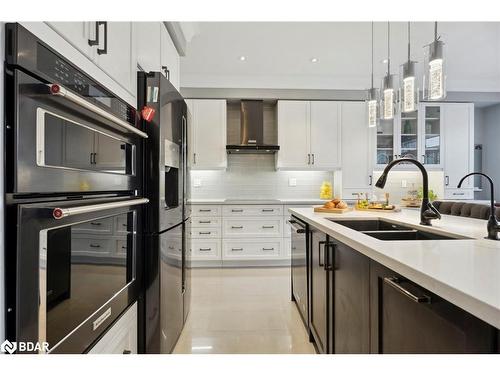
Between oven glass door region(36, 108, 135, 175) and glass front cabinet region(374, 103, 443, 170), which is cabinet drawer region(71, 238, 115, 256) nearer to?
oven glass door region(36, 108, 135, 175)

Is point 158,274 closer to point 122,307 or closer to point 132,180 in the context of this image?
point 122,307

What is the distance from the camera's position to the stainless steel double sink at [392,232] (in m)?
1.49

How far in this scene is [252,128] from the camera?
4262mm

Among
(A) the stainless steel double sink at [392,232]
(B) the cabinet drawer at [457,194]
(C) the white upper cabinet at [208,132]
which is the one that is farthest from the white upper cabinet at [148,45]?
(B) the cabinet drawer at [457,194]

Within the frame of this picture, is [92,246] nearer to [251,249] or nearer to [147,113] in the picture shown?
[147,113]

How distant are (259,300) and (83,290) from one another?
2.14 metres

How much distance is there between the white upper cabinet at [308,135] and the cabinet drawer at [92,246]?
3364 mm

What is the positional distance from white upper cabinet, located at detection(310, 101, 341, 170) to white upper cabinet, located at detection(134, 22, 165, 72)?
278 centimetres

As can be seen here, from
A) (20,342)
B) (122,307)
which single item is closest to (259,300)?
(122,307)

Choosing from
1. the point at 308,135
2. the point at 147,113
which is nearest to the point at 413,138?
the point at 308,135

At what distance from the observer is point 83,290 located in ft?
3.27

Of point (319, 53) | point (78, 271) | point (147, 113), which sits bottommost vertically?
point (78, 271)

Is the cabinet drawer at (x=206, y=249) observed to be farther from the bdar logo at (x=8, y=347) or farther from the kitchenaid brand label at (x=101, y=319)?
the bdar logo at (x=8, y=347)

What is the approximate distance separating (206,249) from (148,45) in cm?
279
